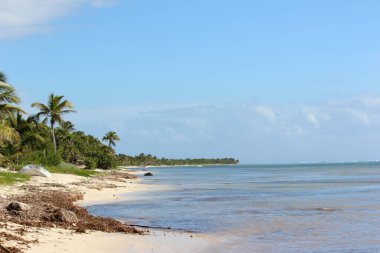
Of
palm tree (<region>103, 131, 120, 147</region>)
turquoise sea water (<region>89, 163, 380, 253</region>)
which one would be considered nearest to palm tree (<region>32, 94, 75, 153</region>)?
turquoise sea water (<region>89, 163, 380, 253</region>)

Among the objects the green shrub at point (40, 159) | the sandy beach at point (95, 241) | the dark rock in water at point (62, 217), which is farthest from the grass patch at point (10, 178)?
the green shrub at point (40, 159)

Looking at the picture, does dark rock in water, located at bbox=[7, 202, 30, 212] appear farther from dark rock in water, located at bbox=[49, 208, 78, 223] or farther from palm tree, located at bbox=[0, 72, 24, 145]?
palm tree, located at bbox=[0, 72, 24, 145]

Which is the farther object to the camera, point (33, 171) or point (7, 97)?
point (33, 171)

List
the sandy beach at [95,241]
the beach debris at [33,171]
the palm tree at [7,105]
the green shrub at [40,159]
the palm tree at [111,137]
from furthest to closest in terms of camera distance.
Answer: the palm tree at [111,137] → the green shrub at [40,159] → the beach debris at [33,171] → the palm tree at [7,105] → the sandy beach at [95,241]

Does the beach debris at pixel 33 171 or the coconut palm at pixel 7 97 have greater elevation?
the coconut palm at pixel 7 97

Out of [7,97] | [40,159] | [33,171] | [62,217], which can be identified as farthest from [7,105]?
[40,159]

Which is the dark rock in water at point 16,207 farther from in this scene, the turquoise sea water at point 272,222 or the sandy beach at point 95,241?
the turquoise sea water at point 272,222

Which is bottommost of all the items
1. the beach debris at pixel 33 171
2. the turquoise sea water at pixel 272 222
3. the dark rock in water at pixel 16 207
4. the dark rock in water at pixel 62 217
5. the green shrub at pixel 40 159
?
the turquoise sea water at pixel 272 222

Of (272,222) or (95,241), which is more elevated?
(95,241)

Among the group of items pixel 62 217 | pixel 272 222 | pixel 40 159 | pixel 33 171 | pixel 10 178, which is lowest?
pixel 272 222

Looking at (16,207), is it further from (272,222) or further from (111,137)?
(111,137)

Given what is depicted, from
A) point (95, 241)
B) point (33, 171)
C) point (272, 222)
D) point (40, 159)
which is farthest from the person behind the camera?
point (40, 159)

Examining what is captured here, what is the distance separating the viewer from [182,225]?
2125 cm

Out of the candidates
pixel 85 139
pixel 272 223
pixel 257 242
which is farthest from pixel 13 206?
pixel 85 139
